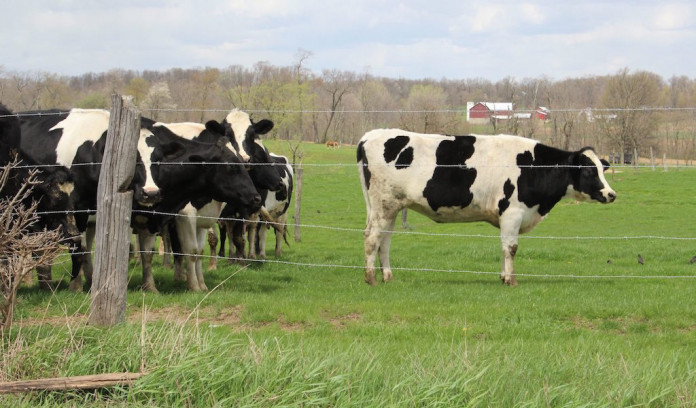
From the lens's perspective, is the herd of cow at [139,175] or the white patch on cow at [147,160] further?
the herd of cow at [139,175]

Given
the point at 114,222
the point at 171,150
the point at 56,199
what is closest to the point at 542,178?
the point at 171,150

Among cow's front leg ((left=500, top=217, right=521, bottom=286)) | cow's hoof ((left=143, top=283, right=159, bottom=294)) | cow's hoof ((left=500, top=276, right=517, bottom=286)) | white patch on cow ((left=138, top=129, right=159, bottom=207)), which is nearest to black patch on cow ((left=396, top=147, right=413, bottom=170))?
cow's front leg ((left=500, top=217, right=521, bottom=286))

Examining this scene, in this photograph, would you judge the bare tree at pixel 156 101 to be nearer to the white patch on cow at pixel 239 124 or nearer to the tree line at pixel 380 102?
the tree line at pixel 380 102

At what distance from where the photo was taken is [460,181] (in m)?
13.2

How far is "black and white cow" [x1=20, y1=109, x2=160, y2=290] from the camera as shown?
35.4 ft

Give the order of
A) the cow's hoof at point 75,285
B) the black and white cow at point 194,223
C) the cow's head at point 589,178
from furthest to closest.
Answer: the cow's head at point 589,178 → the black and white cow at point 194,223 → the cow's hoof at point 75,285

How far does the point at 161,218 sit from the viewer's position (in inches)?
448

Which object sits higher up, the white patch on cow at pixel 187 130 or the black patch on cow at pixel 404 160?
the white patch on cow at pixel 187 130

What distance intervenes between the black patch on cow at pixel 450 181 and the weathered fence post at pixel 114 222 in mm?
6828

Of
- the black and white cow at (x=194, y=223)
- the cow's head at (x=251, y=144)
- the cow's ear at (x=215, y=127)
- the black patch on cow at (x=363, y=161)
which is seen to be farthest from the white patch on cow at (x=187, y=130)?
the black patch on cow at (x=363, y=161)

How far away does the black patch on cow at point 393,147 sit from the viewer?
43.2 feet

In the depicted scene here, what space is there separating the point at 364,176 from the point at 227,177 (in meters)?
2.89

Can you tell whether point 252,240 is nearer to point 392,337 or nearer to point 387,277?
point 387,277

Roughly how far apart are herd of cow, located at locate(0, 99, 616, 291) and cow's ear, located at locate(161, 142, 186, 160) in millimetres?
15
